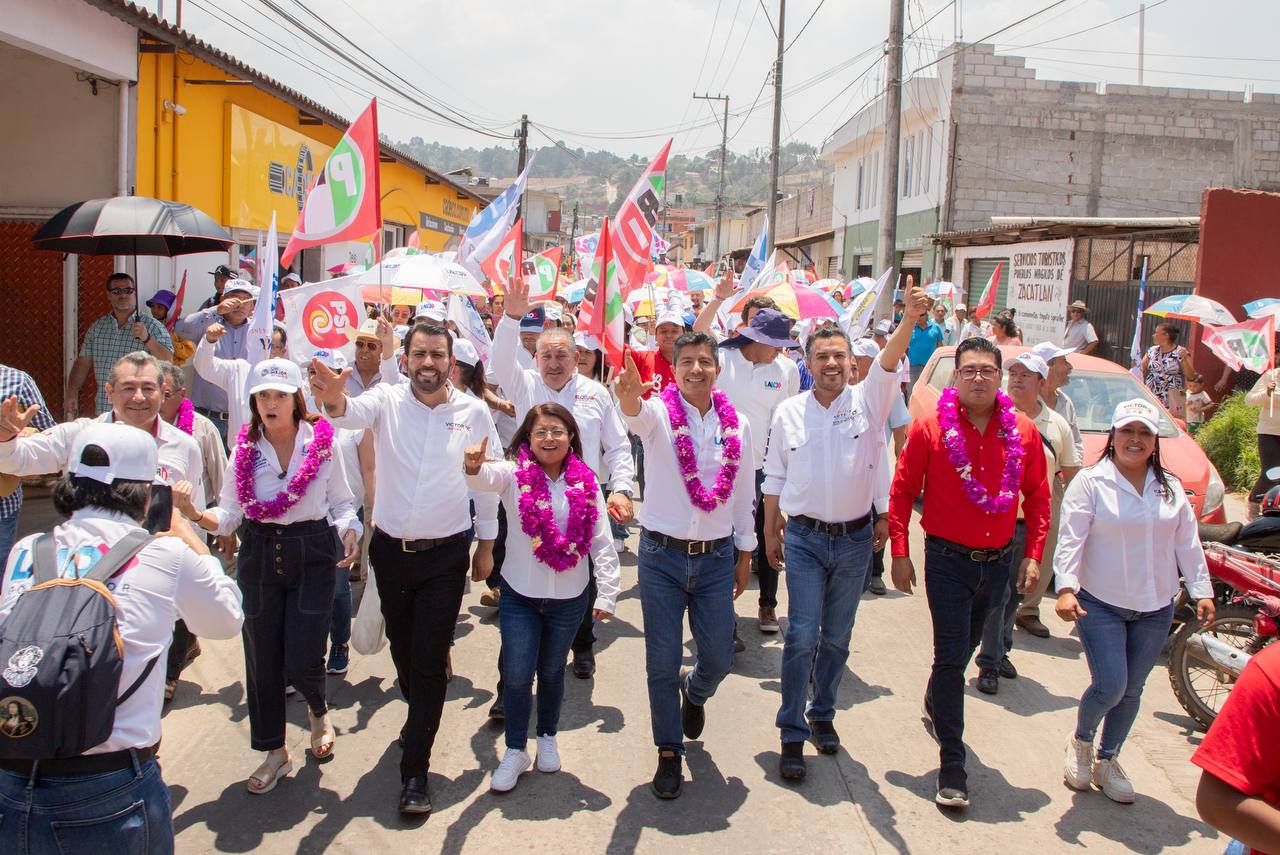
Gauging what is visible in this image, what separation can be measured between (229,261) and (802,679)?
36.1ft

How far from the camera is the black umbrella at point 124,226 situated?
7.87 m

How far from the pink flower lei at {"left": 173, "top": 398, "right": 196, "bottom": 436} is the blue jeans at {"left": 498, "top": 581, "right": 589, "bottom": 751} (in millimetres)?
2146

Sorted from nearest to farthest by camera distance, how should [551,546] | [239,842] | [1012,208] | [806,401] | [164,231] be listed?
[239,842], [551,546], [806,401], [164,231], [1012,208]

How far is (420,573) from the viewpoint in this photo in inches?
180

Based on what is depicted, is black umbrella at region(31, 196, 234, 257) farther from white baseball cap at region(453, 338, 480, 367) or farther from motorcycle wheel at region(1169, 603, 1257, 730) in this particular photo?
motorcycle wheel at region(1169, 603, 1257, 730)

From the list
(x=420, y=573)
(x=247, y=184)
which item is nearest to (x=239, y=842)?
(x=420, y=573)

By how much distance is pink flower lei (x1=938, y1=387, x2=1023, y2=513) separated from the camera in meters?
4.66

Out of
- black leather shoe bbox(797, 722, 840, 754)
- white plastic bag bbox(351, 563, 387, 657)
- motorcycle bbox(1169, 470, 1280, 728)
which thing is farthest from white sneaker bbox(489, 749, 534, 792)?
motorcycle bbox(1169, 470, 1280, 728)

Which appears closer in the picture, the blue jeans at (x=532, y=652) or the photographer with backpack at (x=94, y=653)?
the photographer with backpack at (x=94, y=653)

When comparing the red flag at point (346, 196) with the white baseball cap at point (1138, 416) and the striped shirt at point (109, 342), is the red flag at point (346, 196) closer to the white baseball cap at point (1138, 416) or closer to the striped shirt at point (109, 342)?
the striped shirt at point (109, 342)

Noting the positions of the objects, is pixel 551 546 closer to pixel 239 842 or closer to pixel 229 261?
pixel 239 842

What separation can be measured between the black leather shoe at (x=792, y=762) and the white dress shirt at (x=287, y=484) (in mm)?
2296

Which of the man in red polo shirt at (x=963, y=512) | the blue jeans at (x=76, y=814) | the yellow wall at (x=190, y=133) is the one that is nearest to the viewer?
the blue jeans at (x=76, y=814)

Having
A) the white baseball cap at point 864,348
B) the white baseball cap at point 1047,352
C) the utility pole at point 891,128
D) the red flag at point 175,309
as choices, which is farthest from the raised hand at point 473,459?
the utility pole at point 891,128
